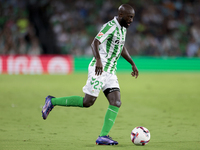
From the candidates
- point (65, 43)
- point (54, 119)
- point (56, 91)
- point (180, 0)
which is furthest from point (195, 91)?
A: point (180, 0)

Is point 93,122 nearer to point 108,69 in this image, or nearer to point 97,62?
point 108,69

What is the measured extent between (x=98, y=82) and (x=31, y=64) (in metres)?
15.4

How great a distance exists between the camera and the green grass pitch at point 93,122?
16.7 ft

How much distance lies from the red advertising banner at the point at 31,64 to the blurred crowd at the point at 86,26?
5.84ft

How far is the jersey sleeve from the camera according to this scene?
202 inches

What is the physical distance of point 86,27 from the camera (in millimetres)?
23312

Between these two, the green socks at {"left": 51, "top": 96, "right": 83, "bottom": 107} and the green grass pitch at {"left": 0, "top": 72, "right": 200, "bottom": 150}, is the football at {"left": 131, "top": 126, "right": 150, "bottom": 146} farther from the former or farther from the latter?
the green socks at {"left": 51, "top": 96, "right": 83, "bottom": 107}

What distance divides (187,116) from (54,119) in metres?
2.87

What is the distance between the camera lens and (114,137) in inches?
222

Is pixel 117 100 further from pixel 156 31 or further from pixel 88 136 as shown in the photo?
pixel 156 31

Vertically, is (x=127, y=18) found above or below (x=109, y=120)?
above

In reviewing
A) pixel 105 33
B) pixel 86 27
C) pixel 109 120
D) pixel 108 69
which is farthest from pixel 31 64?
pixel 109 120

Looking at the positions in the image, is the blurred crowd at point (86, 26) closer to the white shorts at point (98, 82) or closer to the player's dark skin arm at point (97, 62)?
the white shorts at point (98, 82)

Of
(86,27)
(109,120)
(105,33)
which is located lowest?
(109,120)
